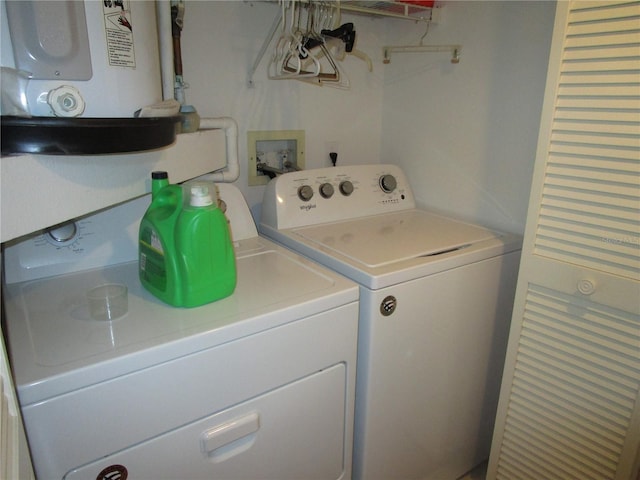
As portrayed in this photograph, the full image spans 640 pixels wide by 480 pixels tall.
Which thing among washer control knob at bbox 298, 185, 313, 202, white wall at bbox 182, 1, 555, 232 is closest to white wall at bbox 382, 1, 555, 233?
white wall at bbox 182, 1, 555, 232

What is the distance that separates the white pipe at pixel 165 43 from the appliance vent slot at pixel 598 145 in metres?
1.07

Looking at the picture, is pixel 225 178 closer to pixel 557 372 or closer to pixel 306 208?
pixel 306 208

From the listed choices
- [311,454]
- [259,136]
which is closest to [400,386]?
[311,454]

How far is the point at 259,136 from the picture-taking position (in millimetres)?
1703

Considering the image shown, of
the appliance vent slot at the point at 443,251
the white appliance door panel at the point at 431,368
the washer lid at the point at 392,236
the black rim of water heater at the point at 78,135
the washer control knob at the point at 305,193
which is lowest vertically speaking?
the white appliance door panel at the point at 431,368

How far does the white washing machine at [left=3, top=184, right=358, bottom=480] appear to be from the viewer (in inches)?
31.2

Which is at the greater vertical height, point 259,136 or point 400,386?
point 259,136

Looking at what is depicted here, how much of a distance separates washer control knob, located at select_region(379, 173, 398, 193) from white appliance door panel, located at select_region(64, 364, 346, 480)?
0.86 meters

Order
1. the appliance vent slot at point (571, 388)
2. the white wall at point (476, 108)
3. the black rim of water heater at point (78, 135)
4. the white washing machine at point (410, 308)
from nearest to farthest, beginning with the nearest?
1. the black rim of water heater at point (78, 135)
2. the appliance vent slot at point (571, 388)
3. the white washing machine at point (410, 308)
4. the white wall at point (476, 108)

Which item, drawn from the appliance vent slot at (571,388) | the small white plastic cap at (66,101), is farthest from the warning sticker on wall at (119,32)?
the appliance vent slot at (571,388)

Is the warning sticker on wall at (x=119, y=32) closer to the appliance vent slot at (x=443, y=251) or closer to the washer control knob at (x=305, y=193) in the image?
the washer control knob at (x=305, y=193)

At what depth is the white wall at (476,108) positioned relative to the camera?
1455 mm

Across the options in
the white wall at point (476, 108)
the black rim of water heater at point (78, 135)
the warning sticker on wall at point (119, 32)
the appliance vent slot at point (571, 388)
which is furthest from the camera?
the white wall at point (476, 108)

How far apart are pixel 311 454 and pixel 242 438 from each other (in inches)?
10.4
